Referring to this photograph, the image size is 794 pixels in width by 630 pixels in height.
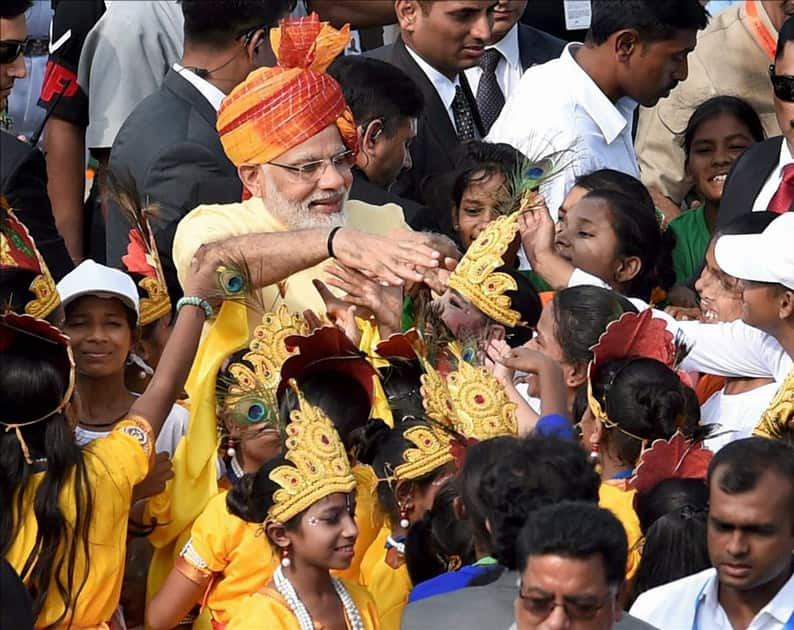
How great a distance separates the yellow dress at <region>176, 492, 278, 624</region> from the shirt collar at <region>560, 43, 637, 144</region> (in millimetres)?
2886

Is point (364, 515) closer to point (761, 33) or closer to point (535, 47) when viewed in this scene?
point (535, 47)

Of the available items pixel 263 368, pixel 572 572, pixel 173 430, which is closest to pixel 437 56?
pixel 173 430

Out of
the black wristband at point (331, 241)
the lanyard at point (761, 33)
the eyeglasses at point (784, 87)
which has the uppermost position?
the black wristband at point (331, 241)

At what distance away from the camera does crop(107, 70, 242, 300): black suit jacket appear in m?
6.53

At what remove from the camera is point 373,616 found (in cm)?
501

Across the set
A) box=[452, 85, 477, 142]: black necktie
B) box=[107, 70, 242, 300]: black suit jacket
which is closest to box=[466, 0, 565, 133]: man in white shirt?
box=[452, 85, 477, 142]: black necktie

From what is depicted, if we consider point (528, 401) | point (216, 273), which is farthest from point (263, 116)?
point (528, 401)

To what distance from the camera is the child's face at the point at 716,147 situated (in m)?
7.89

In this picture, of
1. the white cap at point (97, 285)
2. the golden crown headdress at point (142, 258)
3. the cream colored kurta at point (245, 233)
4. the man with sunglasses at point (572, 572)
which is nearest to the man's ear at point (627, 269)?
the cream colored kurta at point (245, 233)

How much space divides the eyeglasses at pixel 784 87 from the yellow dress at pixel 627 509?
7.01 ft

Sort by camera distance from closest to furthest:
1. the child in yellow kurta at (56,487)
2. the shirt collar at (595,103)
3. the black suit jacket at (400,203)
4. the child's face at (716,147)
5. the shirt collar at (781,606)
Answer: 1. the shirt collar at (781,606)
2. the child in yellow kurta at (56,487)
3. the black suit jacket at (400,203)
4. the shirt collar at (595,103)
5. the child's face at (716,147)

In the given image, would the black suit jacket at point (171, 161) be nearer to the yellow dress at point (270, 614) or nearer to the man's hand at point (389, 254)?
the man's hand at point (389, 254)

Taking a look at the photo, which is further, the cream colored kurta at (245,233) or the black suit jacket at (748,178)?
the black suit jacket at (748,178)

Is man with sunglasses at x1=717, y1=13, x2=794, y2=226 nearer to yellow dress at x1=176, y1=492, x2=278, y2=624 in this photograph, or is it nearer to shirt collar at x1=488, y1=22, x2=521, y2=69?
shirt collar at x1=488, y1=22, x2=521, y2=69
